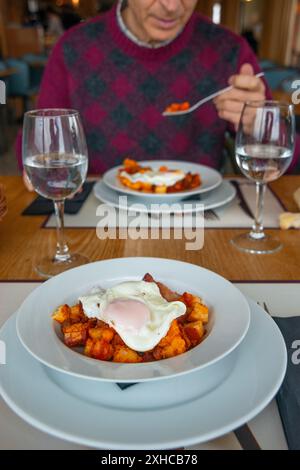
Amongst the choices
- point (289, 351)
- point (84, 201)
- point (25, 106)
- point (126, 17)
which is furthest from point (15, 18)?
point (289, 351)

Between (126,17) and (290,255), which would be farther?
(126,17)

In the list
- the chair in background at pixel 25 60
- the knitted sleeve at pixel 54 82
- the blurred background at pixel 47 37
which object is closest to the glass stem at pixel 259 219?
the knitted sleeve at pixel 54 82

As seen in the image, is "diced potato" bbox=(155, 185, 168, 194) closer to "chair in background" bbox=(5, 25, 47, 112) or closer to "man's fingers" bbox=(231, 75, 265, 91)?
A: "man's fingers" bbox=(231, 75, 265, 91)

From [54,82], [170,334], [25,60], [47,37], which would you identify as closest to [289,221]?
[170,334]

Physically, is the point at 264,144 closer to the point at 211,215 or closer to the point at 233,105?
the point at 211,215

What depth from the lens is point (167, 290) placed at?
56cm

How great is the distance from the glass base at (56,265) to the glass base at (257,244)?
294 millimetres

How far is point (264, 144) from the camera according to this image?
843 millimetres

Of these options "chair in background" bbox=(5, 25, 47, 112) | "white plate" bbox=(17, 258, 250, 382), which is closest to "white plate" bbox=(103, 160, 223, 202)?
"white plate" bbox=(17, 258, 250, 382)

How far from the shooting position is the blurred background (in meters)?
5.75

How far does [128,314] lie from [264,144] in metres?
0.52

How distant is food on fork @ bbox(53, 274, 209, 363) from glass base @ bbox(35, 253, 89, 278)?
210mm
